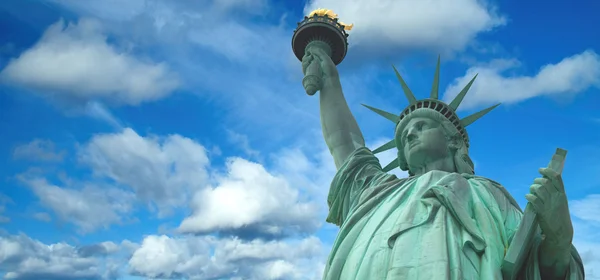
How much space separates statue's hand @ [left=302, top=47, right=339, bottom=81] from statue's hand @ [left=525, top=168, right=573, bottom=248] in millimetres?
5227

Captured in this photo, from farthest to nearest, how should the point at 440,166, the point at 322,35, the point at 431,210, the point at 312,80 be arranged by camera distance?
the point at 322,35, the point at 312,80, the point at 440,166, the point at 431,210

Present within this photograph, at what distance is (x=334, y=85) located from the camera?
36.8 feet

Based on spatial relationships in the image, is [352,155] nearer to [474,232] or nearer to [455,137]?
[455,137]

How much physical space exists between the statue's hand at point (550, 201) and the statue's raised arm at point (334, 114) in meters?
4.03

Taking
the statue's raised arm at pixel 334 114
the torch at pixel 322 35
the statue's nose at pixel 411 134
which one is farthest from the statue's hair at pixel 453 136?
the torch at pixel 322 35

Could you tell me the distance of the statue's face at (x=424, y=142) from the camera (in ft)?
30.1

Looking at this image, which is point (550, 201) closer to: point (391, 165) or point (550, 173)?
point (550, 173)

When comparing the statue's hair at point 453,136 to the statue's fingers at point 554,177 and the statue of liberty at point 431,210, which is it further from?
Result: the statue's fingers at point 554,177

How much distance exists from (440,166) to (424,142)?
41cm

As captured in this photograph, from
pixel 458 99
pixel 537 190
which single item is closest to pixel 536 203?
pixel 537 190

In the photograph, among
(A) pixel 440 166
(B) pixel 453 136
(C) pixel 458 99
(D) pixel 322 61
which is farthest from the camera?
(D) pixel 322 61

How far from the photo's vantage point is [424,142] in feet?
30.2

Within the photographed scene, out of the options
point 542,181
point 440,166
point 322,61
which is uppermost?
point 322,61

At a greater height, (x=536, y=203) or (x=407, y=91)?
(x=407, y=91)
